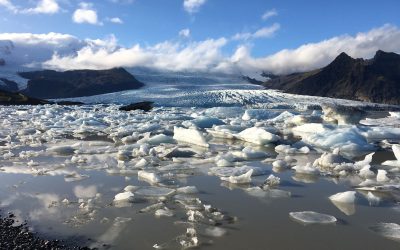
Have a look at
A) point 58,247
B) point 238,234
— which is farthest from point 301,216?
point 58,247

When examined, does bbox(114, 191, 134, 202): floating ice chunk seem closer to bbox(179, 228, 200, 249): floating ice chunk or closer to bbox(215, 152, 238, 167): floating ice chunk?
bbox(179, 228, 200, 249): floating ice chunk

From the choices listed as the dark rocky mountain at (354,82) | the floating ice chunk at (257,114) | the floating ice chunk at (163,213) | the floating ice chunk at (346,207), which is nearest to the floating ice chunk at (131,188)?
the floating ice chunk at (163,213)

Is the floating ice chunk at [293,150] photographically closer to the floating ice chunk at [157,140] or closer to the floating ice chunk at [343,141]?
the floating ice chunk at [343,141]

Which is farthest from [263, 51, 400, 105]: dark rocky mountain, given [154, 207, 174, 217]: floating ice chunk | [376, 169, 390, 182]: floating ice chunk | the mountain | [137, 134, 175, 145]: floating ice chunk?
[154, 207, 174, 217]: floating ice chunk

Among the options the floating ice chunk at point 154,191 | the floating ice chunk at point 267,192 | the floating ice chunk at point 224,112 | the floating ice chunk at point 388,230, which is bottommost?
the floating ice chunk at point 224,112

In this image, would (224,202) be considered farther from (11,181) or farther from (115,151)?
(115,151)

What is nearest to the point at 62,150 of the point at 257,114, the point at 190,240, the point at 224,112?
the point at 190,240
